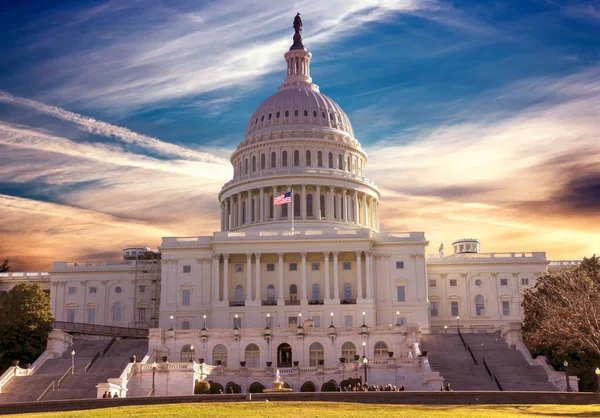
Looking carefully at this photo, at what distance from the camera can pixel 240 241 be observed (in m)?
110

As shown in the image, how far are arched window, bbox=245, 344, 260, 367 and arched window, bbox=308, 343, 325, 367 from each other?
498 centimetres

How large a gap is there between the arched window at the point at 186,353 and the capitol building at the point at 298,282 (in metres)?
0.15

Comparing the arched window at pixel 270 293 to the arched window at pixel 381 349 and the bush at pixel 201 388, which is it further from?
the bush at pixel 201 388

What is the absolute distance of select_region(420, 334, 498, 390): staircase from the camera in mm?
76375

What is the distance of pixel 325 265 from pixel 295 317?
743cm

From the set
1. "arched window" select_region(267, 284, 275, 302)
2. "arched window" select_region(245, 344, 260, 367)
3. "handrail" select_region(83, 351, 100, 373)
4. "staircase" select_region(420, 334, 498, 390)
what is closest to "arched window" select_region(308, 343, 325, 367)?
"arched window" select_region(245, 344, 260, 367)

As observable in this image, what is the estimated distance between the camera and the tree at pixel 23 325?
288 feet

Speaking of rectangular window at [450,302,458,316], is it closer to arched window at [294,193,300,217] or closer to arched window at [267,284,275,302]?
arched window at [294,193,300,217]

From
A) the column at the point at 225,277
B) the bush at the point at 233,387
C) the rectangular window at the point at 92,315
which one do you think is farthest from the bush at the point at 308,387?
the rectangular window at the point at 92,315

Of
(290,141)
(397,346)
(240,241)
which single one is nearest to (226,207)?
(290,141)

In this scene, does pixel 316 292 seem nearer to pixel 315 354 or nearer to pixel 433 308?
pixel 433 308

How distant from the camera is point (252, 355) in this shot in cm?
8925

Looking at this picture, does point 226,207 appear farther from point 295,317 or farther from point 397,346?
point 397,346

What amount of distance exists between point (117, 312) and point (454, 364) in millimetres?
55659
